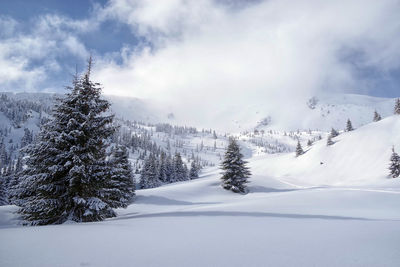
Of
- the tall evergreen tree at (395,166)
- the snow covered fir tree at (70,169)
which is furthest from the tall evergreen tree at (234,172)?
the tall evergreen tree at (395,166)

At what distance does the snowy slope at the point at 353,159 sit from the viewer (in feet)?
153

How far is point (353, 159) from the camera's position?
5328 cm

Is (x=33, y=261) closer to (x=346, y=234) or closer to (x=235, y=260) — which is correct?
(x=235, y=260)

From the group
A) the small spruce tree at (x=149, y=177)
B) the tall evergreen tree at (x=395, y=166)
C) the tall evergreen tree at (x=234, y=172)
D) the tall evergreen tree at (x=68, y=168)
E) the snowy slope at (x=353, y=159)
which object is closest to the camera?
the tall evergreen tree at (x=68, y=168)

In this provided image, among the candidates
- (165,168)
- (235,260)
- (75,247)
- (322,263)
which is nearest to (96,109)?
(75,247)

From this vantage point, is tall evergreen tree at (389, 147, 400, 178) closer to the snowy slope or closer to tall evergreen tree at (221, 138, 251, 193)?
the snowy slope

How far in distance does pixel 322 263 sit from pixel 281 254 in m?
0.63

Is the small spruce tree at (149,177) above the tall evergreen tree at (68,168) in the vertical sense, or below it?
below

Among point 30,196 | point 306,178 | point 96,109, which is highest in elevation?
point 96,109

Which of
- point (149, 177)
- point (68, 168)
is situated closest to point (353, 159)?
point (149, 177)

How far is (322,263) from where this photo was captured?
3295mm

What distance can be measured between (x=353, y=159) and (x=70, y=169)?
207 ft

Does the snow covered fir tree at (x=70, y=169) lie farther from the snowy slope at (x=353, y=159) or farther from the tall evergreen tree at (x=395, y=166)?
the snowy slope at (x=353, y=159)

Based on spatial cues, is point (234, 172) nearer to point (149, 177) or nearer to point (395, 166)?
point (395, 166)
